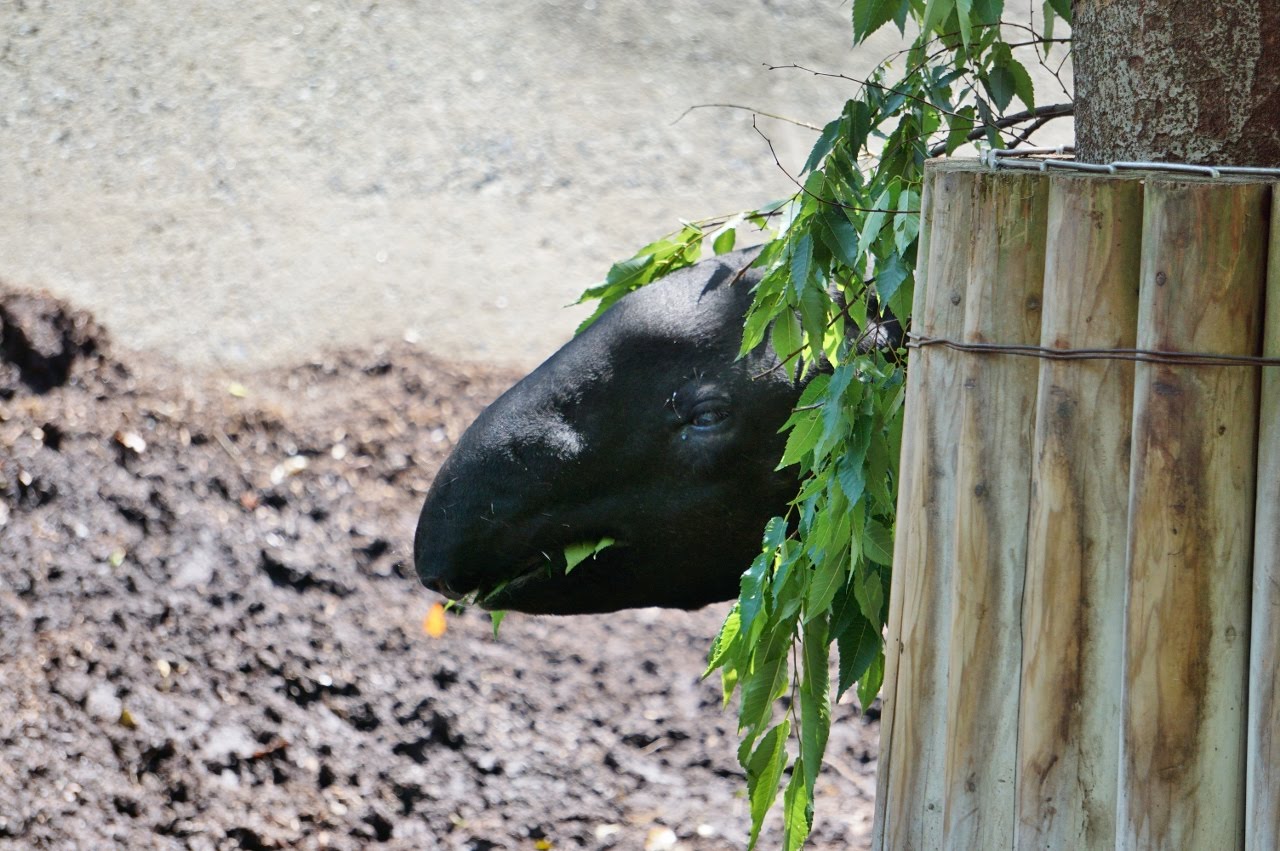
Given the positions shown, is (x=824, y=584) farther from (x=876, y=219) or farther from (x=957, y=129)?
(x=957, y=129)

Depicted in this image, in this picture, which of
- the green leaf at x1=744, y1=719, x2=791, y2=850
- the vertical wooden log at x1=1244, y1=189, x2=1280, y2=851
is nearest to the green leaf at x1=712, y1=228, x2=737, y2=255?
the green leaf at x1=744, y1=719, x2=791, y2=850

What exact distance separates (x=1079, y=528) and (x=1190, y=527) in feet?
0.41

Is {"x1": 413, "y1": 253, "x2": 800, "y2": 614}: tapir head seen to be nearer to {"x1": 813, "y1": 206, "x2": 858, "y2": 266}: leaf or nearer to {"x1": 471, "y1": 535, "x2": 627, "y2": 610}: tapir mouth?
{"x1": 471, "y1": 535, "x2": 627, "y2": 610}: tapir mouth

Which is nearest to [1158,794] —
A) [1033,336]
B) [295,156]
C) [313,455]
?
[1033,336]

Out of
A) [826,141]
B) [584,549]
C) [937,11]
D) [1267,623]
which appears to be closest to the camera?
[1267,623]

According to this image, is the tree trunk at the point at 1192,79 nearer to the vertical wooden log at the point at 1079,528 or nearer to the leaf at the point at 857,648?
the vertical wooden log at the point at 1079,528

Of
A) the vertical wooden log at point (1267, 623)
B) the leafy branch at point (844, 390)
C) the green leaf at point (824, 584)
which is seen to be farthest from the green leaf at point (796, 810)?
the vertical wooden log at point (1267, 623)

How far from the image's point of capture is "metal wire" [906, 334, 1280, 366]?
1610 mm

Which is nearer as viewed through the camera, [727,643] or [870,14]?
[870,14]

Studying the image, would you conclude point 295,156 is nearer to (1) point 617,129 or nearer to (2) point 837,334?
(1) point 617,129

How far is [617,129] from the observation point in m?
7.97

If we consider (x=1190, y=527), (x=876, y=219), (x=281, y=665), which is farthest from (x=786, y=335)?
(x=281, y=665)

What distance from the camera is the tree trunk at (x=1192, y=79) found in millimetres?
1891

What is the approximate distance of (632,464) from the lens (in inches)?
124
